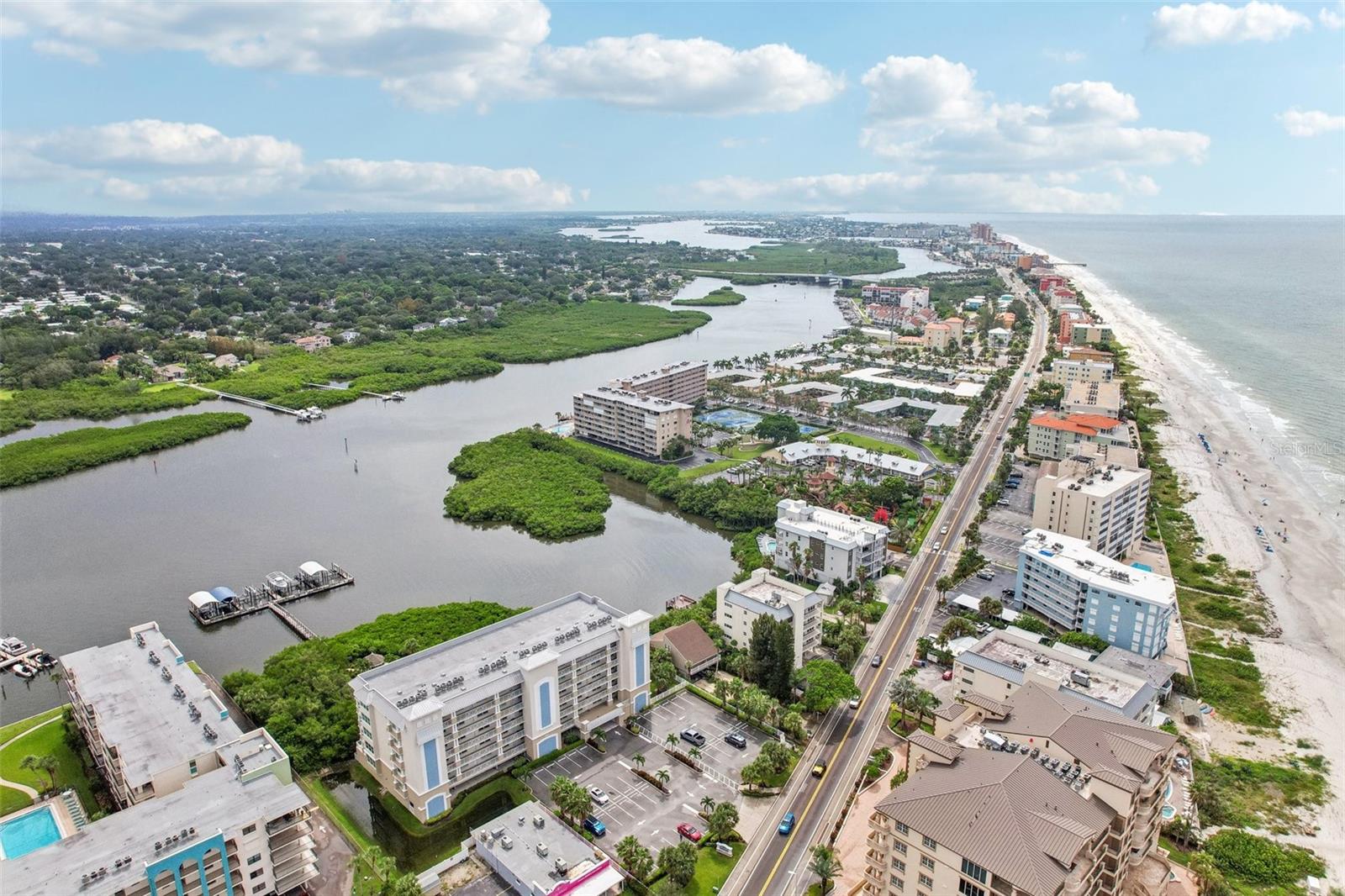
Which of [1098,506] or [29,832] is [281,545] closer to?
[29,832]

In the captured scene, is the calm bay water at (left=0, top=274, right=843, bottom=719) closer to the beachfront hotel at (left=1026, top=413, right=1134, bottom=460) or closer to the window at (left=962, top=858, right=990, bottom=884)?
the window at (left=962, top=858, right=990, bottom=884)

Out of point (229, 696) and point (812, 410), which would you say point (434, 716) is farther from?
point (812, 410)

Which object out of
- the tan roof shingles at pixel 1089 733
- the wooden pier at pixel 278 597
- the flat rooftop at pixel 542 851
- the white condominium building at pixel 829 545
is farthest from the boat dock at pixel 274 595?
the tan roof shingles at pixel 1089 733

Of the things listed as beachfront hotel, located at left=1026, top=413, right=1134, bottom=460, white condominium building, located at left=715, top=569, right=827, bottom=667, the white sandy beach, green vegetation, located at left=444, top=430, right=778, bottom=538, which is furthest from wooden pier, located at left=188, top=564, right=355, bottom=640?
beachfront hotel, located at left=1026, top=413, right=1134, bottom=460

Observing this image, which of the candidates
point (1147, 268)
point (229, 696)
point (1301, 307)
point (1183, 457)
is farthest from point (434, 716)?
point (1147, 268)

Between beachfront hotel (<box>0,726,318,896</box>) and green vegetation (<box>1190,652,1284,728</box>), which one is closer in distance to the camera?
beachfront hotel (<box>0,726,318,896</box>)
